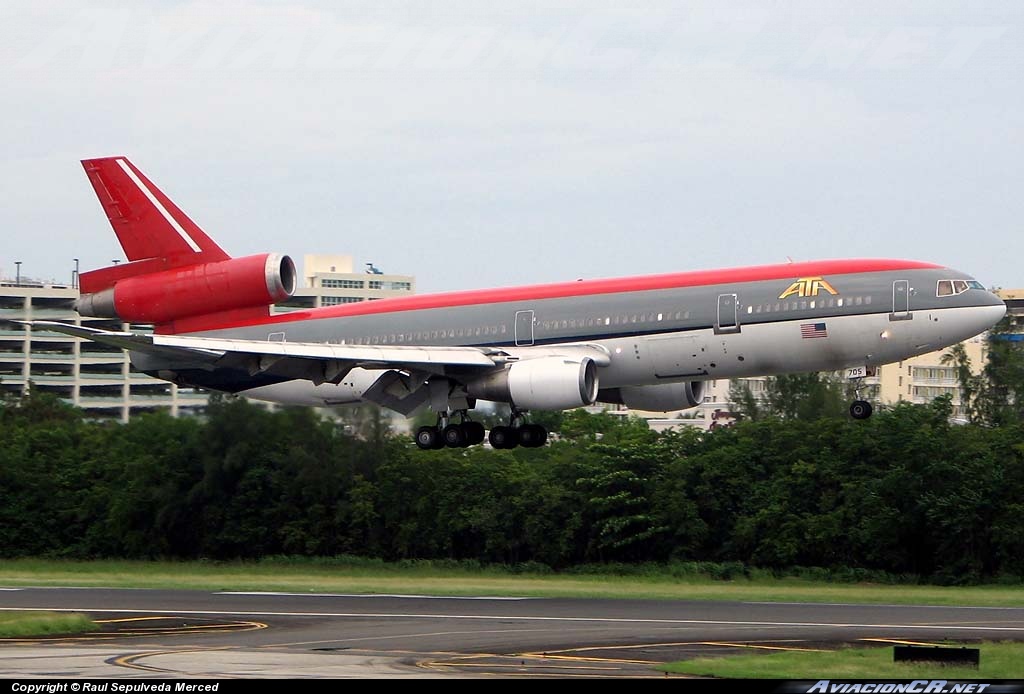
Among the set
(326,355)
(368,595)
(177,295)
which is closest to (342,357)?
(326,355)

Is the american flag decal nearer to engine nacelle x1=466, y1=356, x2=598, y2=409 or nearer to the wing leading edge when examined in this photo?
the wing leading edge

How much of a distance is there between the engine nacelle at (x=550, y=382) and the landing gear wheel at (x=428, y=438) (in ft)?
12.5

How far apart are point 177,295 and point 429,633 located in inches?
798

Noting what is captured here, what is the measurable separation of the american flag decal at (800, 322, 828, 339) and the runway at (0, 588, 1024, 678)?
7478 mm

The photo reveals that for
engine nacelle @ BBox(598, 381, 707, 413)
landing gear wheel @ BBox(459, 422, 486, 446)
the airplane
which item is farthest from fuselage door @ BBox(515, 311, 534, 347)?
engine nacelle @ BBox(598, 381, 707, 413)

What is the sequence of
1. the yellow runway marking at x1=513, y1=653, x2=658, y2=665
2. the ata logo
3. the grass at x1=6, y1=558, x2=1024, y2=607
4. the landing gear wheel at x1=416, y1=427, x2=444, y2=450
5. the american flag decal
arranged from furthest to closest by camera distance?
the landing gear wheel at x1=416, y1=427, x2=444, y2=450 → the grass at x1=6, y1=558, x2=1024, y2=607 → the ata logo → the american flag decal → the yellow runway marking at x1=513, y1=653, x2=658, y2=665

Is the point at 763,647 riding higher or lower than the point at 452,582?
higher

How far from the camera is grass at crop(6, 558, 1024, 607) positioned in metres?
43.8

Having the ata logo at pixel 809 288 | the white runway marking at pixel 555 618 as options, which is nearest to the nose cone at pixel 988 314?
the ata logo at pixel 809 288

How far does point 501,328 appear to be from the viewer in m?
43.9

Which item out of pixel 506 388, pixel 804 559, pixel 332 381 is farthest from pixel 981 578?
pixel 332 381

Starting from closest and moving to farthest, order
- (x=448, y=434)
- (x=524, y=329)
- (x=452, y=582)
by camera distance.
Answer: (x=524, y=329)
(x=448, y=434)
(x=452, y=582)

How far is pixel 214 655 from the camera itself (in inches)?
1014

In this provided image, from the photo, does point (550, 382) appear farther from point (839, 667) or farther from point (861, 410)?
point (839, 667)
